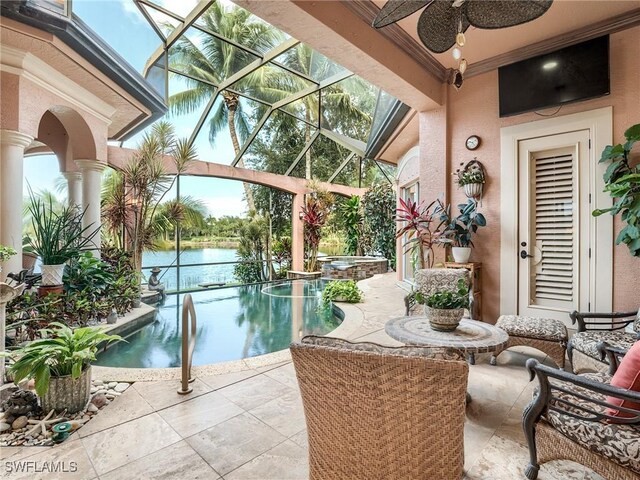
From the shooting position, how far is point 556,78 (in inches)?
134

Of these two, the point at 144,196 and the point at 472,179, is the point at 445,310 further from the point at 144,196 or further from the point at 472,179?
the point at 144,196

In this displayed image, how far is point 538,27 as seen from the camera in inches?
128

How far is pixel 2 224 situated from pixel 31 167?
4.19 meters

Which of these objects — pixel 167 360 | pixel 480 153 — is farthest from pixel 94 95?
pixel 480 153

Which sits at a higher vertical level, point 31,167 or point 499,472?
point 31,167

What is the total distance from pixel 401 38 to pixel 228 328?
14.4 ft

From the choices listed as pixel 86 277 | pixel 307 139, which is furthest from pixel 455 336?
pixel 307 139

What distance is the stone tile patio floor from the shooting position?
1.67m

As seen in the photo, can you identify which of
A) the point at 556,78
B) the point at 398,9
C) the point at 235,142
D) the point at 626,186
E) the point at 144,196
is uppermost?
the point at 235,142

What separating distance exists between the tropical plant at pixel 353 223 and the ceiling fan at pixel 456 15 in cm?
808

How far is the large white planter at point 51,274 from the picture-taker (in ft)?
12.1

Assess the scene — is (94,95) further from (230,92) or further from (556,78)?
(556,78)

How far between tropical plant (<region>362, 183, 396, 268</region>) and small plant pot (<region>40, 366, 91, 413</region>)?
27.3 feet

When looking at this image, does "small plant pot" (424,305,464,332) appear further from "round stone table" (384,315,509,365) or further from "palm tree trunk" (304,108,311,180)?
"palm tree trunk" (304,108,311,180)
